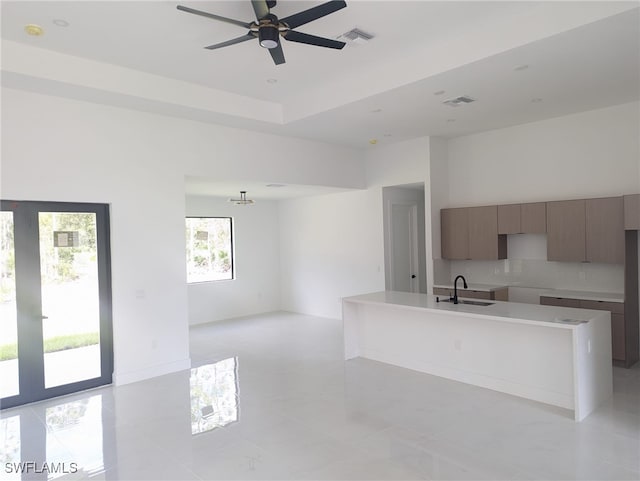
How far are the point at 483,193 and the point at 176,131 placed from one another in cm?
470

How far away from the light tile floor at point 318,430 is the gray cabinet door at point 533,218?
6.60 feet

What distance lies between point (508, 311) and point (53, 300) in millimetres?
4788

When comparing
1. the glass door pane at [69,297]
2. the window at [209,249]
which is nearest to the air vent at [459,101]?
the glass door pane at [69,297]

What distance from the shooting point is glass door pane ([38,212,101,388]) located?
466cm

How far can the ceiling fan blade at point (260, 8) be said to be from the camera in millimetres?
2923

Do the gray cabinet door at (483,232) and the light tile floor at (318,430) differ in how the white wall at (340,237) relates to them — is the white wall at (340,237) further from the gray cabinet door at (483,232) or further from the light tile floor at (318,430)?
the light tile floor at (318,430)

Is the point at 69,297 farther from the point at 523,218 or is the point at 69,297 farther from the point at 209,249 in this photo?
the point at 523,218

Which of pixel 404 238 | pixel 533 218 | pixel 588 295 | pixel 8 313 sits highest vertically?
pixel 533 218

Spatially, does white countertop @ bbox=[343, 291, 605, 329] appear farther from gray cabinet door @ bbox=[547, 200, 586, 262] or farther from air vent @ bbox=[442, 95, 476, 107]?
air vent @ bbox=[442, 95, 476, 107]

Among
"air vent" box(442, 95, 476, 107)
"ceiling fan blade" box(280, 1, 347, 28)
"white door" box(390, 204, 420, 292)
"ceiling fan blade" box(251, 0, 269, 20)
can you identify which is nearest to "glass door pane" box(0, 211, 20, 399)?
"ceiling fan blade" box(251, 0, 269, 20)

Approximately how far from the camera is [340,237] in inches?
332

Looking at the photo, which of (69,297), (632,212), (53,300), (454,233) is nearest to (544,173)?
(632,212)

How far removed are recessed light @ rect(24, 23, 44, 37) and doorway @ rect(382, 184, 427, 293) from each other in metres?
5.38

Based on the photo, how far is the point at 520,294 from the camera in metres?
6.43
